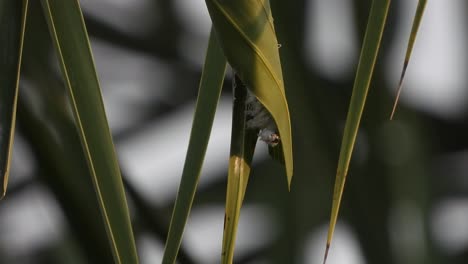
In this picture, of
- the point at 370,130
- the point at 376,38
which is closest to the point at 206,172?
the point at 370,130

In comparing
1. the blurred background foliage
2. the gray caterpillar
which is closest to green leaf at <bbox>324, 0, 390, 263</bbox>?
the gray caterpillar

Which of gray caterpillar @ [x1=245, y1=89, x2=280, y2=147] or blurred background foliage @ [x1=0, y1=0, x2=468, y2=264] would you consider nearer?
gray caterpillar @ [x1=245, y1=89, x2=280, y2=147]

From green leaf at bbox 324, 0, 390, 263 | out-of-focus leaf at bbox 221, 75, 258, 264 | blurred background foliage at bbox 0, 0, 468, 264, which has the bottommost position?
out-of-focus leaf at bbox 221, 75, 258, 264

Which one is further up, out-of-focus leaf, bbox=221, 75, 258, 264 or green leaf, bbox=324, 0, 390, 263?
green leaf, bbox=324, 0, 390, 263

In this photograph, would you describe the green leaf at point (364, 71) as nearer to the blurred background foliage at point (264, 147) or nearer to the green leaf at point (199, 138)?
the green leaf at point (199, 138)

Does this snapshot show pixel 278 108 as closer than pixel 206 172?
Yes

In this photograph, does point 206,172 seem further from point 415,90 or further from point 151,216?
point 415,90

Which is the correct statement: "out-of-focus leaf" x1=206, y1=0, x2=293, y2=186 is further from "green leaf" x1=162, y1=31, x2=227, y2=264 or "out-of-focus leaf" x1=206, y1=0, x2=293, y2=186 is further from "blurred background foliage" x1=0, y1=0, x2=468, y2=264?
"blurred background foliage" x1=0, y1=0, x2=468, y2=264
